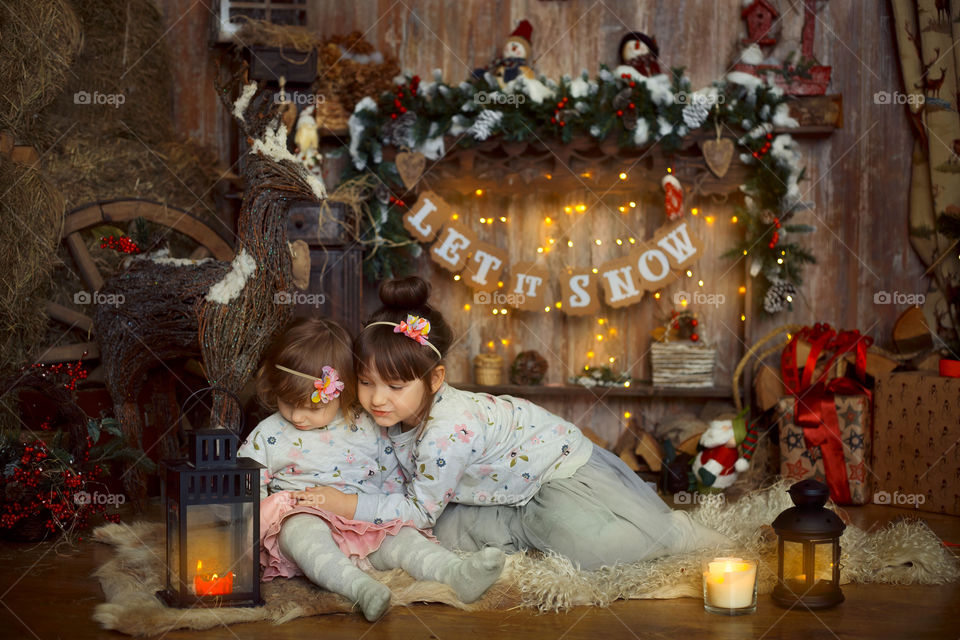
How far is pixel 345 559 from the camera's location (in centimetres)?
276

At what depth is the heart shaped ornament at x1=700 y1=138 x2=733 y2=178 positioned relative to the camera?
4.73 m

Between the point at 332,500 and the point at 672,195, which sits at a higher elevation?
the point at 672,195

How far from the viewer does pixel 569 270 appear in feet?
16.0

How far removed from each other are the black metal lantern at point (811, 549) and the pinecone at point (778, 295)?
219cm

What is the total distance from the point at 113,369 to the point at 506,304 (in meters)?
1.97

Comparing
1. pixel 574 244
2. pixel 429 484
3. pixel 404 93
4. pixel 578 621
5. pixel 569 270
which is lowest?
pixel 578 621

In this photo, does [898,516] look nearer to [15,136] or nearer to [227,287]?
[227,287]

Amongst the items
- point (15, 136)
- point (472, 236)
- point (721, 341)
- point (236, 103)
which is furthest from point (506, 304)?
point (15, 136)

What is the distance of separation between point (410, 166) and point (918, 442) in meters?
2.61

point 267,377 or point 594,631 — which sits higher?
point 267,377

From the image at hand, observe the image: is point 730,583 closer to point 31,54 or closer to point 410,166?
point 410,166

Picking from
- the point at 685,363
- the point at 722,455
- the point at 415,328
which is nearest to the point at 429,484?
the point at 415,328

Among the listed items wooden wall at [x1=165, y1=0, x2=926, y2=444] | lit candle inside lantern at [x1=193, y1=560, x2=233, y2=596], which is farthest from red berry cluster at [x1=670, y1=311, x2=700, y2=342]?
lit candle inside lantern at [x1=193, y1=560, x2=233, y2=596]

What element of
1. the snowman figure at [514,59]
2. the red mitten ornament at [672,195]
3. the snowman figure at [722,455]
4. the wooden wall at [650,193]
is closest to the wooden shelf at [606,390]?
the wooden wall at [650,193]
